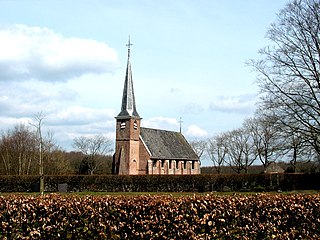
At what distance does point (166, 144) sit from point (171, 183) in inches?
870

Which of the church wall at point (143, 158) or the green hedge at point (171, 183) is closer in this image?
the green hedge at point (171, 183)

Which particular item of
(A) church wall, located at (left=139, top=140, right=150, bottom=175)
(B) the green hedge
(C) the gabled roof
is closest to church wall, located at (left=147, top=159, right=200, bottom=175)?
(A) church wall, located at (left=139, top=140, right=150, bottom=175)

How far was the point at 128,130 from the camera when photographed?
180 feet

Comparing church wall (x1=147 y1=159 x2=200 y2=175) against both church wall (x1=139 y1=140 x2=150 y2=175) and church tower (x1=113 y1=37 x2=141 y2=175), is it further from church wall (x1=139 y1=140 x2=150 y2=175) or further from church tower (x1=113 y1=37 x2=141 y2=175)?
church tower (x1=113 y1=37 x2=141 y2=175)

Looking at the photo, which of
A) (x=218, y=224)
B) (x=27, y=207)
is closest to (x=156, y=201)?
(x=218, y=224)

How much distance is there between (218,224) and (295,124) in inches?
712

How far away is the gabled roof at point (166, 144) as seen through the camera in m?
58.1

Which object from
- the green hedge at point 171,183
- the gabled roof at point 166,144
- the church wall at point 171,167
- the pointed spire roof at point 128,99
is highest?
the pointed spire roof at point 128,99

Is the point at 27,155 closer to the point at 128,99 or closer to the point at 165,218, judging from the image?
the point at 128,99

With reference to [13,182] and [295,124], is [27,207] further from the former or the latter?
[13,182]

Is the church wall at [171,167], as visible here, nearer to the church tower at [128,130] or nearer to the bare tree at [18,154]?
the church tower at [128,130]

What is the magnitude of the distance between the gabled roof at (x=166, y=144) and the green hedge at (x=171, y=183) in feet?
49.0

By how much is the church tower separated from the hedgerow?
43395 millimetres

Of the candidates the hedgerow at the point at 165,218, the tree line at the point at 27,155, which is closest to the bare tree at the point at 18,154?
the tree line at the point at 27,155
